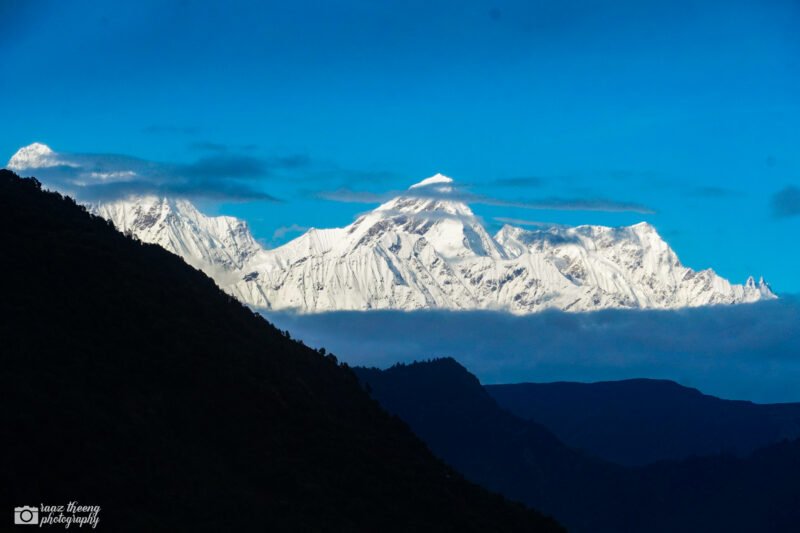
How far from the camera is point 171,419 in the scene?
150875 millimetres

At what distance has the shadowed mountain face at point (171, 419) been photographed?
→ 5197 inches

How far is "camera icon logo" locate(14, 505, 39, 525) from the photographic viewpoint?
4405 inches

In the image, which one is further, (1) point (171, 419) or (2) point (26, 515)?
(1) point (171, 419)

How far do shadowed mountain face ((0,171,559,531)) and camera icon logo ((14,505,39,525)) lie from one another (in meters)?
5.53

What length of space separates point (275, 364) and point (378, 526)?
132ft

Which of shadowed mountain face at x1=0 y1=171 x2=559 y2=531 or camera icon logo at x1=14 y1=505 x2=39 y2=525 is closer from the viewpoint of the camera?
camera icon logo at x1=14 y1=505 x2=39 y2=525

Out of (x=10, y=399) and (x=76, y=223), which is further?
(x=76, y=223)

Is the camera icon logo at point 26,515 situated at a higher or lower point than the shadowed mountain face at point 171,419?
lower

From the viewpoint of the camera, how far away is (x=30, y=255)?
174 m

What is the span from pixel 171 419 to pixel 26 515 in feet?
125

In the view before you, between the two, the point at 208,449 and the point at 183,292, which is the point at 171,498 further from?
the point at 183,292

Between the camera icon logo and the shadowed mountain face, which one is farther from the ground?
the shadowed mountain face

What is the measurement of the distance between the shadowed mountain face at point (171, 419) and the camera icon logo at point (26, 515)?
5.53 m

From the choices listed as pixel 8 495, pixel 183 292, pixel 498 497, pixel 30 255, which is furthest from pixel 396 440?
pixel 8 495
